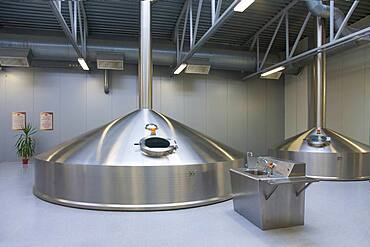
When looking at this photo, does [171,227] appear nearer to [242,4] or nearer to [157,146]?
[157,146]

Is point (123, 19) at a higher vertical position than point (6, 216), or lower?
higher

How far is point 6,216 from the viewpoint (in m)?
2.74

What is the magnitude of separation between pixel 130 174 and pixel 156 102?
457cm

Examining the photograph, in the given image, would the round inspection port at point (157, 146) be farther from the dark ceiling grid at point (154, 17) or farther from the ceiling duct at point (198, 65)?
the ceiling duct at point (198, 65)

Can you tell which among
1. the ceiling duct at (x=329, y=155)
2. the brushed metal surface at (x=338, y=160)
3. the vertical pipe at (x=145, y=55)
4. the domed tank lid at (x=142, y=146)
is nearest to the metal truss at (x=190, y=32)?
the vertical pipe at (x=145, y=55)

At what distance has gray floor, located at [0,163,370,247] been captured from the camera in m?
2.18

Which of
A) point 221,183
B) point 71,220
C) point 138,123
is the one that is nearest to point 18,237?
point 71,220

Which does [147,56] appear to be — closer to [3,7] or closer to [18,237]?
[18,237]

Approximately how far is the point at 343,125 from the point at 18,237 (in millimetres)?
6372

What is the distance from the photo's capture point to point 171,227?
2.50 m

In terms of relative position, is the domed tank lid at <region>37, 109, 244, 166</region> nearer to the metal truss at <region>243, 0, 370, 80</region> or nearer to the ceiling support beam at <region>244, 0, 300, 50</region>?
the metal truss at <region>243, 0, 370, 80</region>

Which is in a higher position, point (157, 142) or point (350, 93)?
point (350, 93)

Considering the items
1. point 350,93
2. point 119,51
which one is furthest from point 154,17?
point 350,93

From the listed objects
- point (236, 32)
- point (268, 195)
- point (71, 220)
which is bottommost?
point (71, 220)
